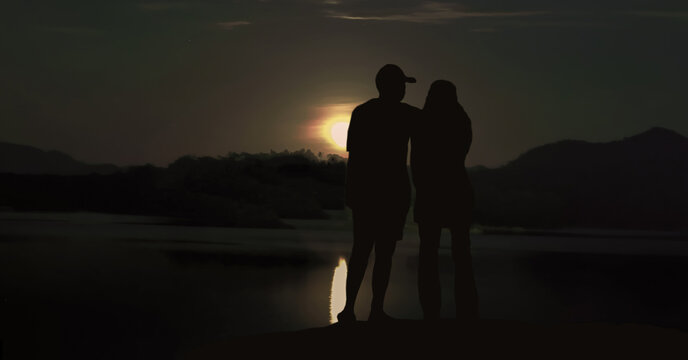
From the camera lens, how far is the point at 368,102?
38.4 ft

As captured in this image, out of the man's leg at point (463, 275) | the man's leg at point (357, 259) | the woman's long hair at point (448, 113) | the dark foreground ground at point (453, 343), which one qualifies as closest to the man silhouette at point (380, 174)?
the man's leg at point (357, 259)

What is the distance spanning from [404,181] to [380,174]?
14.5 inches

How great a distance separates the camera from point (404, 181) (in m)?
11.6

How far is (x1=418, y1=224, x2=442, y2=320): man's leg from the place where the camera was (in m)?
Result: 11.7

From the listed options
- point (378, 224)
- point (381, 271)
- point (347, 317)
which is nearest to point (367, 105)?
point (378, 224)

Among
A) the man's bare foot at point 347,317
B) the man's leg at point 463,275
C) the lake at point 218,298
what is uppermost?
the man's leg at point 463,275

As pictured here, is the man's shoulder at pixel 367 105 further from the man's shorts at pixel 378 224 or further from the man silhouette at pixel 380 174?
the man's shorts at pixel 378 224

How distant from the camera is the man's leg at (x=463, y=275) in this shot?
1180 cm

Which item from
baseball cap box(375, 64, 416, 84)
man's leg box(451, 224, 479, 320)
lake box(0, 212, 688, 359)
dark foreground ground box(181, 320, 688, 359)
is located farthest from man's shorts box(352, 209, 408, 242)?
lake box(0, 212, 688, 359)

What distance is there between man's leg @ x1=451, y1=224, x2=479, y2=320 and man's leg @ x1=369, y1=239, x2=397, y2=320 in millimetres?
911

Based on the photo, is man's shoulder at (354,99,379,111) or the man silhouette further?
man's shoulder at (354,99,379,111)

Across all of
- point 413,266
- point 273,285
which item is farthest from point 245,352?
point 413,266

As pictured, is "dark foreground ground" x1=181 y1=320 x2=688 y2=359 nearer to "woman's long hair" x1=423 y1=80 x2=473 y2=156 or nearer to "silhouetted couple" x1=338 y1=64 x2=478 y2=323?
"silhouetted couple" x1=338 y1=64 x2=478 y2=323

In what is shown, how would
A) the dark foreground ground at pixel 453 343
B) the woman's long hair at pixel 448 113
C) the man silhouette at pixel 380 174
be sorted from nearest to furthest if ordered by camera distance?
the dark foreground ground at pixel 453 343 < the man silhouette at pixel 380 174 < the woman's long hair at pixel 448 113
